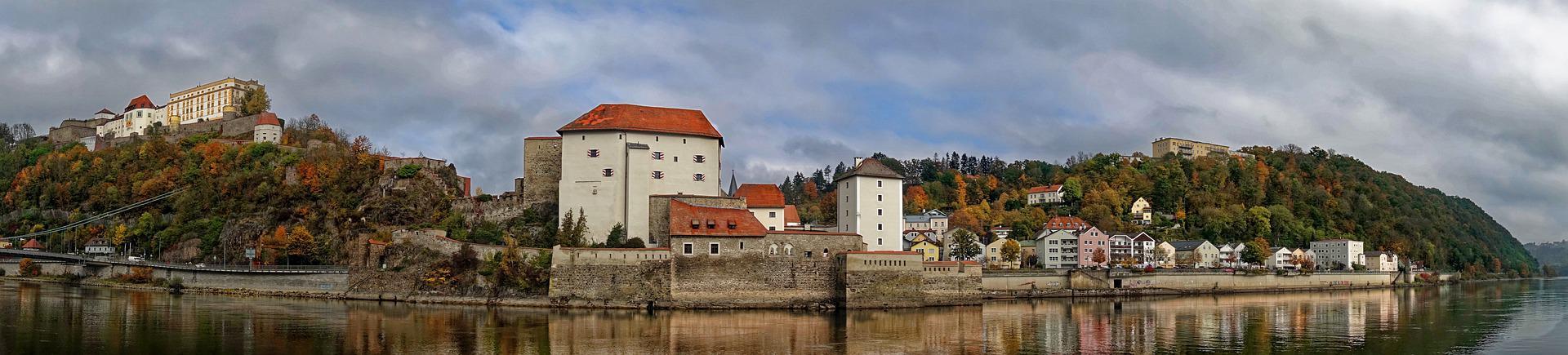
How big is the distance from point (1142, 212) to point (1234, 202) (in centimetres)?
862

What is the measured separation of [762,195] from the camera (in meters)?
49.6

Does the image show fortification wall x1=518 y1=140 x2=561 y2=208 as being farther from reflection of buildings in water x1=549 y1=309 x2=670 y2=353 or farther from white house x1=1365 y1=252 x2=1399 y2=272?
white house x1=1365 y1=252 x2=1399 y2=272

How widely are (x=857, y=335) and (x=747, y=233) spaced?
1144cm

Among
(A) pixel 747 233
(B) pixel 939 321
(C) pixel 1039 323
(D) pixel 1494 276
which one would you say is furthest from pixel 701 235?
(D) pixel 1494 276

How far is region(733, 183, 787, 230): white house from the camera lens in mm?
49188

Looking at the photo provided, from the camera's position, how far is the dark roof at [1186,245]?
260ft

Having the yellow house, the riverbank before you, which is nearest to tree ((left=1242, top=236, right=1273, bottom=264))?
the riverbank

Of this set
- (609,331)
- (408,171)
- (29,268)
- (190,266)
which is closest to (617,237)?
(609,331)

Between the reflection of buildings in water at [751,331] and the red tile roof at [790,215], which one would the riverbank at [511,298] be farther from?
the red tile roof at [790,215]

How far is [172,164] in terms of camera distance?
66312 millimetres

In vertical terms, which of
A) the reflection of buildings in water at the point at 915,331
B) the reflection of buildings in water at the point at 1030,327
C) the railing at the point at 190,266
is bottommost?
the reflection of buildings in water at the point at 1030,327

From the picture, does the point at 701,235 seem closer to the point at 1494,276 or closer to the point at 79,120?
the point at 79,120

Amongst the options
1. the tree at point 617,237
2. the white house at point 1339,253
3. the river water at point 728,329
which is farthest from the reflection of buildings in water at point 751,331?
the white house at point 1339,253

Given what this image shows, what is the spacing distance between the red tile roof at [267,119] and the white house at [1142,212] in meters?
66.0
